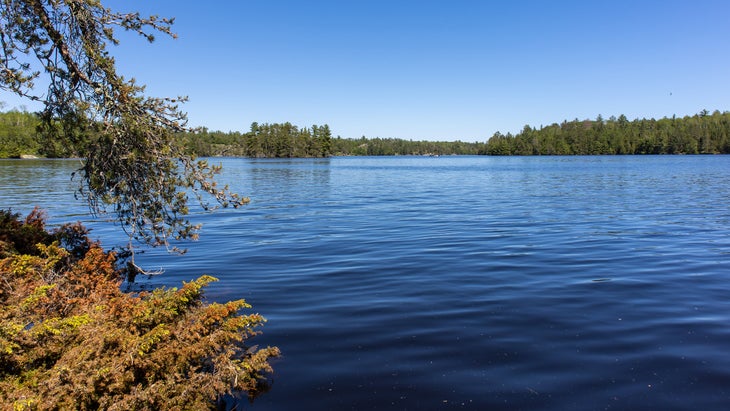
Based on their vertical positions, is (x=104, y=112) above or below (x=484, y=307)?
above

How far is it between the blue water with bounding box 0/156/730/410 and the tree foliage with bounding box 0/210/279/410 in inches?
40.2

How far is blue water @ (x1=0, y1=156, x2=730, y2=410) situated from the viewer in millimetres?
5891

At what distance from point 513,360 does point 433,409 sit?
178 centimetres

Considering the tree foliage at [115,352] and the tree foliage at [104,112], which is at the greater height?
the tree foliage at [104,112]

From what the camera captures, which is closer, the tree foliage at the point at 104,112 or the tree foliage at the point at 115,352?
the tree foliage at the point at 115,352

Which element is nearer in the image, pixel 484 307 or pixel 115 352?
pixel 115 352

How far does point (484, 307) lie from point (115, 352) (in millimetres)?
6456

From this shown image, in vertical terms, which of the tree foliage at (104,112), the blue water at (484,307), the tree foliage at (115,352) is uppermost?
the tree foliage at (104,112)

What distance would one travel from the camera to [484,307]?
Result: 899 centimetres

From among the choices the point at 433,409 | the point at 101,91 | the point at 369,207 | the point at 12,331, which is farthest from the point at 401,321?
the point at 369,207

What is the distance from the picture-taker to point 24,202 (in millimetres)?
27438

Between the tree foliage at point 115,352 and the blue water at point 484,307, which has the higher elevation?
the tree foliage at point 115,352

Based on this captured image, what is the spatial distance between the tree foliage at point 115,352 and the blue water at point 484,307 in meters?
1.02

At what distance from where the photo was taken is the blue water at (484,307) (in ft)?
19.3
